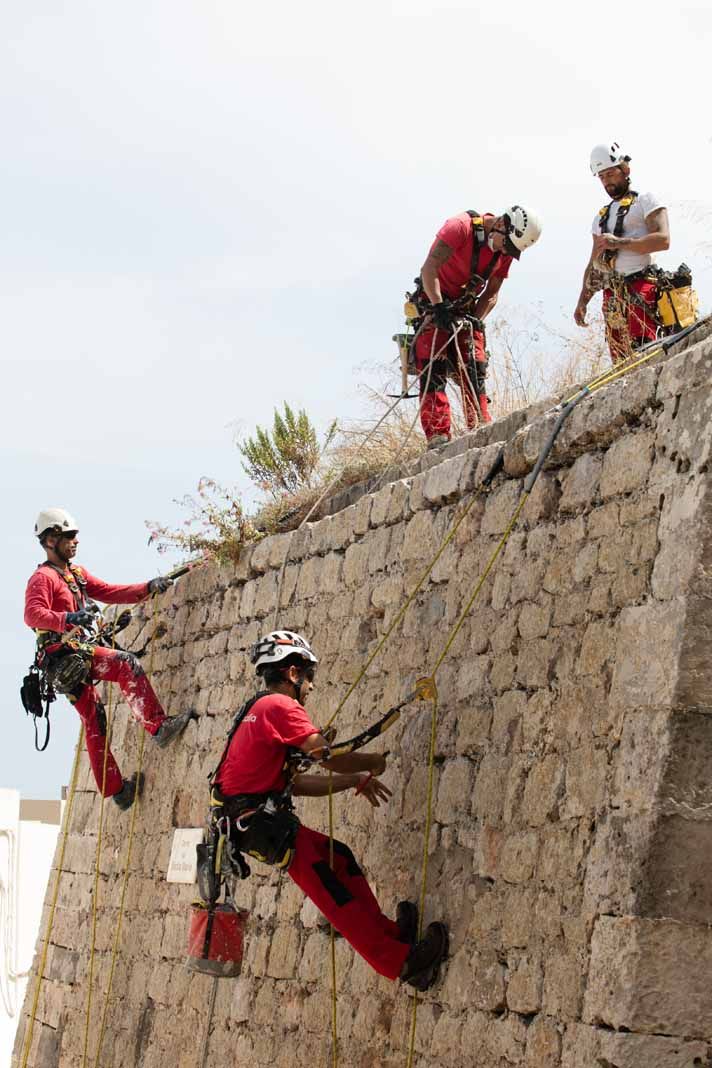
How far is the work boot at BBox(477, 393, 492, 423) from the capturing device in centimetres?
837

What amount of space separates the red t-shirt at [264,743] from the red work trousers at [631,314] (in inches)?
96.4

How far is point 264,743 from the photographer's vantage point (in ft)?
21.6

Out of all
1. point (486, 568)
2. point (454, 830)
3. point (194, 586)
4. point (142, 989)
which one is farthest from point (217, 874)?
point (194, 586)

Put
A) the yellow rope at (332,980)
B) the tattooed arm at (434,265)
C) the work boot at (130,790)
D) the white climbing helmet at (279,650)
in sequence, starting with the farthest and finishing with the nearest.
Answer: the work boot at (130,790) → the tattooed arm at (434,265) → the white climbing helmet at (279,650) → the yellow rope at (332,980)

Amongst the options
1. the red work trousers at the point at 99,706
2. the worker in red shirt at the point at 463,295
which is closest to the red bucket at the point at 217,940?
the red work trousers at the point at 99,706

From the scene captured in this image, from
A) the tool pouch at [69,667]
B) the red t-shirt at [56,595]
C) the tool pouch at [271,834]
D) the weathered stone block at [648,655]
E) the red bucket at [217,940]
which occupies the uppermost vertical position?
the red t-shirt at [56,595]

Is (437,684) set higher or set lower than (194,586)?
lower

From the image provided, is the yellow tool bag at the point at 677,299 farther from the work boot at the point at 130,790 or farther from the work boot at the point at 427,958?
the work boot at the point at 130,790

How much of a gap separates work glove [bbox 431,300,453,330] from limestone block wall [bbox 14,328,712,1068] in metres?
1.17

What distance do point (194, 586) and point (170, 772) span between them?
1.22m

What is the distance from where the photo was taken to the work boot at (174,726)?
9.66 metres

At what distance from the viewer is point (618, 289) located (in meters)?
7.78

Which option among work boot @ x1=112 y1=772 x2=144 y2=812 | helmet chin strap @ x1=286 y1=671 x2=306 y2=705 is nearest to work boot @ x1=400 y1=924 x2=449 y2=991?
helmet chin strap @ x1=286 y1=671 x2=306 y2=705

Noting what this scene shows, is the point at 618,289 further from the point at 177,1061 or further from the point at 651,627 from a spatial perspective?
the point at 177,1061
